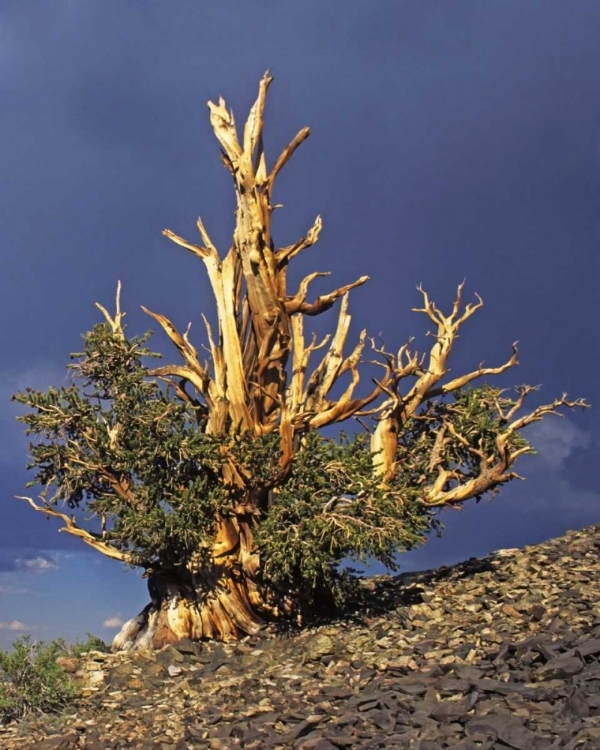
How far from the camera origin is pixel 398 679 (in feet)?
44.0

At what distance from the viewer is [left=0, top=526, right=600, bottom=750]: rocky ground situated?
11.1m

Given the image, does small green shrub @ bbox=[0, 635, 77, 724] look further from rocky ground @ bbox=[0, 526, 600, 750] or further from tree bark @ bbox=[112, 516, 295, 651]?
tree bark @ bbox=[112, 516, 295, 651]

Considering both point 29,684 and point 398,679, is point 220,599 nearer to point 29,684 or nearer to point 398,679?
A: point 29,684

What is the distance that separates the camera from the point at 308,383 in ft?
75.0

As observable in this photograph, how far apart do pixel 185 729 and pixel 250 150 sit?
15.0 metres

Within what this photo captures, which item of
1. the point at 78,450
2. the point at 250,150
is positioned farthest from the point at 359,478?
the point at 250,150

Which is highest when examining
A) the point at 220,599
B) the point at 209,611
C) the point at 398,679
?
the point at 220,599

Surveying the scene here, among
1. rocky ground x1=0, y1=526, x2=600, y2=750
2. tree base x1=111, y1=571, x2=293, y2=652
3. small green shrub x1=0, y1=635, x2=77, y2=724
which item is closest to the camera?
rocky ground x1=0, y1=526, x2=600, y2=750

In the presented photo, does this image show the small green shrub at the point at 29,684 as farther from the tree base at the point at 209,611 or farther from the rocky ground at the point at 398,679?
the tree base at the point at 209,611

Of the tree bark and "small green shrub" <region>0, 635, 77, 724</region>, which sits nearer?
"small green shrub" <region>0, 635, 77, 724</region>

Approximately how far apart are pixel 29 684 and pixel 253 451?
6935mm

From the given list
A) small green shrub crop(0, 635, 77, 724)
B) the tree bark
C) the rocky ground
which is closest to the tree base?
the tree bark

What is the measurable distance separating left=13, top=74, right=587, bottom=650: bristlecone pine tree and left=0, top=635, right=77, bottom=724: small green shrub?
11.3 ft

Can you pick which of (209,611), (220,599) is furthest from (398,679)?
(209,611)
